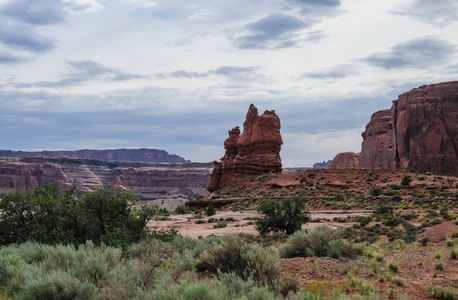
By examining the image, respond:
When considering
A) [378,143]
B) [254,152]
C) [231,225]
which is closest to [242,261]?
[231,225]

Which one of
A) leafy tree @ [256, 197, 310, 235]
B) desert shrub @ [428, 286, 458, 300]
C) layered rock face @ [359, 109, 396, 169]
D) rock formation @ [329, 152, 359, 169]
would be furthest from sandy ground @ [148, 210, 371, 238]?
rock formation @ [329, 152, 359, 169]

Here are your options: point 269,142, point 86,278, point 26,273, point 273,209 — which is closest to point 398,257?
point 86,278

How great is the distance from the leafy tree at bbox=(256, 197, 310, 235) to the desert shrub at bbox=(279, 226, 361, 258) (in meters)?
10.5

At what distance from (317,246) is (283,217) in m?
11.4

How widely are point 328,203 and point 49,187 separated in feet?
106

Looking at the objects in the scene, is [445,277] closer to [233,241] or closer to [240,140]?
[233,241]

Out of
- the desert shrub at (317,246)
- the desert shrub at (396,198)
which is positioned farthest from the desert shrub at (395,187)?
the desert shrub at (317,246)

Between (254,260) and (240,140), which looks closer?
(254,260)

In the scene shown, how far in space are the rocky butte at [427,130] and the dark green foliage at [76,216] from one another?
62956 millimetres

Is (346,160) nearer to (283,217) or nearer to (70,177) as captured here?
(283,217)

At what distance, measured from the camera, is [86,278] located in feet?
22.6

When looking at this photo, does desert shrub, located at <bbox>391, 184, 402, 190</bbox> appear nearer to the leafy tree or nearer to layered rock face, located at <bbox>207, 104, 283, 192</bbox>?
layered rock face, located at <bbox>207, 104, 283, 192</bbox>

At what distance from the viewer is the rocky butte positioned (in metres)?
66.5

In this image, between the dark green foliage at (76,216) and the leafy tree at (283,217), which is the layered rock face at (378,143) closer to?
the leafy tree at (283,217)
